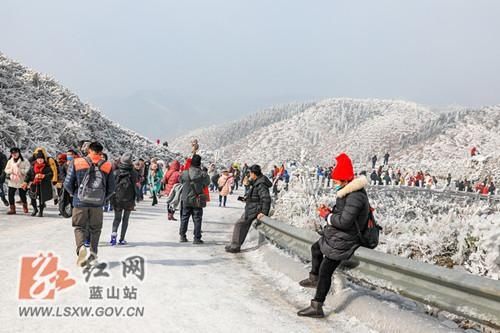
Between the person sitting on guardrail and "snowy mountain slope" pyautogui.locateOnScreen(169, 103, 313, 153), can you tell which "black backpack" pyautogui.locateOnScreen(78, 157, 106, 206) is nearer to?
the person sitting on guardrail

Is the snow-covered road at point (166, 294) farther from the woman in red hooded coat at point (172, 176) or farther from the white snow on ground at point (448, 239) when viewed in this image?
the woman in red hooded coat at point (172, 176)

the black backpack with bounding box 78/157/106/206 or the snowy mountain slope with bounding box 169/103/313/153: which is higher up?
the snowy mountain slope with bounding box 169/103/313/153

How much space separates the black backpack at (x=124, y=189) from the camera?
9.42 metres

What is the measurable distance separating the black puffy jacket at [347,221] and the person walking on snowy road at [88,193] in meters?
3.62

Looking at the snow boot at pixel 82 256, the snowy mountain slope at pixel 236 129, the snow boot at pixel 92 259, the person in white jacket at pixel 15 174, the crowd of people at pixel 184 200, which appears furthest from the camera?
the snowy mountain slope at pixel 236 129

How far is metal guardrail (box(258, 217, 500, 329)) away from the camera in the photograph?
3.96 metres

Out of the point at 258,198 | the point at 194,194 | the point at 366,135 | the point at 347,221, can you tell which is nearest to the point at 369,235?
the point at 347,221

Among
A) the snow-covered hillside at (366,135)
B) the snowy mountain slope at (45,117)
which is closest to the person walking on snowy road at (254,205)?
the snowy mountain slope at (45,117)

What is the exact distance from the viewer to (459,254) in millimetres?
7602

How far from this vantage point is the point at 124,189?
9.49 meters

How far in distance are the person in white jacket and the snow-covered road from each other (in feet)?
11.5

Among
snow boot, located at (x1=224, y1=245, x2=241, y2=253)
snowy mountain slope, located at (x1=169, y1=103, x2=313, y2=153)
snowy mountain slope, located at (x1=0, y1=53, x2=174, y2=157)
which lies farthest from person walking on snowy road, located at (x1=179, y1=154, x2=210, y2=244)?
snowy mountain slope, located at (x1=169, y1=103, x2=313, y2=153)

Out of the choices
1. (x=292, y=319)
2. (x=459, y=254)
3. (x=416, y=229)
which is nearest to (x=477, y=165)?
(x=416, y=229)

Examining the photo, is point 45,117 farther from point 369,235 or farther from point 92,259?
point 369,235
